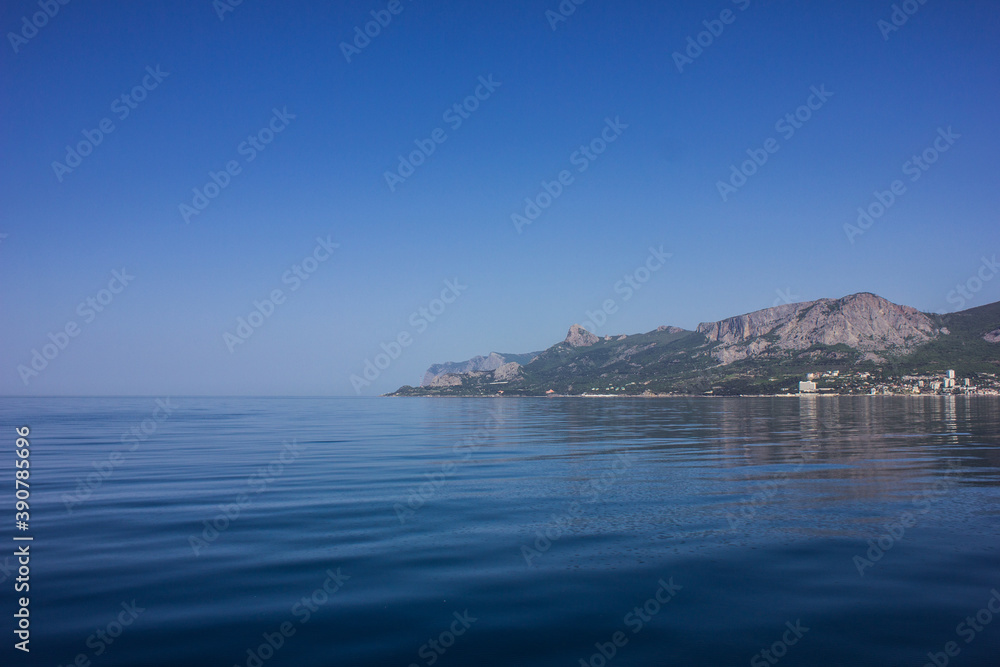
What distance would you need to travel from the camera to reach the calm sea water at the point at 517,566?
13.5 metres

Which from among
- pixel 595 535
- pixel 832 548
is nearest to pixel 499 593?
pixel 595 535

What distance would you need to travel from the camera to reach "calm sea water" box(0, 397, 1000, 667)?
13.5 meters

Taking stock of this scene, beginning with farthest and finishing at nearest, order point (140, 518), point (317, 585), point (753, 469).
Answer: point (753, 469) → point (140, 518) → point (317, 585)

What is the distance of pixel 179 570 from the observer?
18547mm

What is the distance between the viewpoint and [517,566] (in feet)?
61.8

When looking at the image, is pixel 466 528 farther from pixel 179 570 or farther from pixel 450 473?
pixel 450 473

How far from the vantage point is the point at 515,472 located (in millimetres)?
38469

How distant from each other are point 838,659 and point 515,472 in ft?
87.2

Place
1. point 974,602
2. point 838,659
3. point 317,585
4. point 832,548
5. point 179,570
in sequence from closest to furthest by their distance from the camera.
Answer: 1. point 838,659
2. point 974,602
3. point 317,585
4. point 179,570
5. point 832,548

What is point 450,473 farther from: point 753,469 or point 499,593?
point 499,593

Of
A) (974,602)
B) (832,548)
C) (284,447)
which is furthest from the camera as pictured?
(284,447)

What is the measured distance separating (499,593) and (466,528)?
23.6ft

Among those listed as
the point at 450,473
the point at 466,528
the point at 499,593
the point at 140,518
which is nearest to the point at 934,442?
the point at 450,473

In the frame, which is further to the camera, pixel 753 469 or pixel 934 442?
pixel 934 442
